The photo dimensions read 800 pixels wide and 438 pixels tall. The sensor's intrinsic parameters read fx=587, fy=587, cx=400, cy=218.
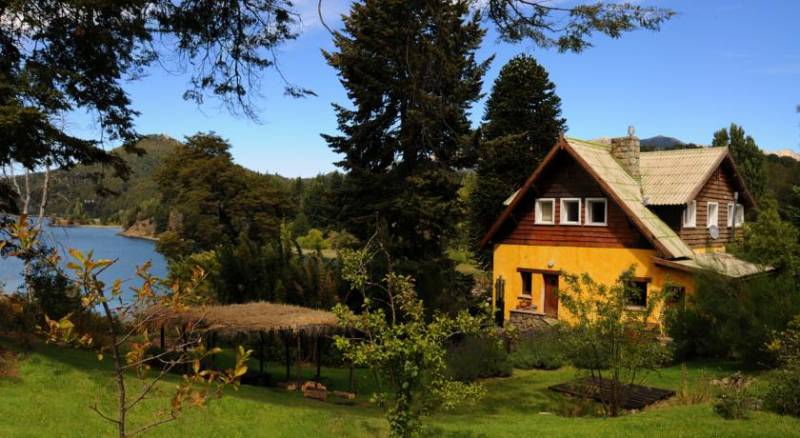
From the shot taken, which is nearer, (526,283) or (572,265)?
(572,265)

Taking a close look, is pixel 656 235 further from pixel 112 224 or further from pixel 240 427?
pixel 112 224

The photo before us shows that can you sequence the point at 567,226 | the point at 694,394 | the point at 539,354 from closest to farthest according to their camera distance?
the point at 694,394
the point at 539,354
the point at 567,226

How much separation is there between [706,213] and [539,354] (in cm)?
953

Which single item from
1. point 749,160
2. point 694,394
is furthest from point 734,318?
point 749,160

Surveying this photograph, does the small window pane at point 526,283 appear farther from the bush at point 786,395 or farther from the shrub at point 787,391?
the bush at point 786,395

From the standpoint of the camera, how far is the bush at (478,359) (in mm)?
16891

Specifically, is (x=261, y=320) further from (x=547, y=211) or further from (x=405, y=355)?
(x=547, y=211)

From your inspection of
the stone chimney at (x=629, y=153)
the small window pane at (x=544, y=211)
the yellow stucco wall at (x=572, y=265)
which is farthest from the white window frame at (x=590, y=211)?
the stone chimney at (x=629, y=153)

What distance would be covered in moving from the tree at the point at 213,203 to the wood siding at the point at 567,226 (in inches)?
835

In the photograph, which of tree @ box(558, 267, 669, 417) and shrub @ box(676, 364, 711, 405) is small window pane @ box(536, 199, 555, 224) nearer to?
tree @ box(558, 267, 669, 417)

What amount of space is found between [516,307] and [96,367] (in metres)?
16.3

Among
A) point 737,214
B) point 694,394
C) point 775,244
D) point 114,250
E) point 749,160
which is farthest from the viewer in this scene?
point 114,250

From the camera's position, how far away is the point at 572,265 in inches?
881

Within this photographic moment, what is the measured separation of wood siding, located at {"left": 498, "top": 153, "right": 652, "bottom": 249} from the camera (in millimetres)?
21141
